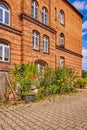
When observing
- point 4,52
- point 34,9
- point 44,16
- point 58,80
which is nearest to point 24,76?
point 58,80

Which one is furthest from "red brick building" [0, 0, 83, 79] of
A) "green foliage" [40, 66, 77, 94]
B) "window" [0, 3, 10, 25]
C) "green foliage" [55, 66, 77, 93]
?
"green foliage" [55, 66, 77, 93]

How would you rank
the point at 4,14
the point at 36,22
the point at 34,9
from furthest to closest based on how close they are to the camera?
the point at 34,9, the point at 36,22, the point at 4,14

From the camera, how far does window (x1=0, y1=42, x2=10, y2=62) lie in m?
16.2

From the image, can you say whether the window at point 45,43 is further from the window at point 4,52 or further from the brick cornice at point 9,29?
the window at point 4,52

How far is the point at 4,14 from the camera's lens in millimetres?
16719

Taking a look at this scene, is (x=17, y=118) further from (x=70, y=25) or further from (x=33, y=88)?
(x=70, y=25)

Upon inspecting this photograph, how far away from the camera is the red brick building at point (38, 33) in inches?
655

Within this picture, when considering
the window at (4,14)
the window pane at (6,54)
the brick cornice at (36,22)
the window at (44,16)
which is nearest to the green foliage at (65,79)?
the window pane at (6,54)

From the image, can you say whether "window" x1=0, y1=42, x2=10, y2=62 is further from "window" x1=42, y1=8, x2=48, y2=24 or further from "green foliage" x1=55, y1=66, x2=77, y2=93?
"window" x1=42, y1=8, x2=48, y2=24

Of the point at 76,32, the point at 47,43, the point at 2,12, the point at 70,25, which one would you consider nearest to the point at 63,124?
the point at 2,12

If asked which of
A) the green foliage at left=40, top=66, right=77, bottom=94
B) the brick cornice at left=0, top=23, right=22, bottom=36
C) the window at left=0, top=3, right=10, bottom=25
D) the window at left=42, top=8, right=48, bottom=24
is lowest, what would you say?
the green foliage at left=40, top=66, right=77, bottom=94

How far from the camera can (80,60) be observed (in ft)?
97.6

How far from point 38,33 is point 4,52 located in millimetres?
5005

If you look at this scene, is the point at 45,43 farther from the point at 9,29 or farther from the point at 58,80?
the point at 58,80
